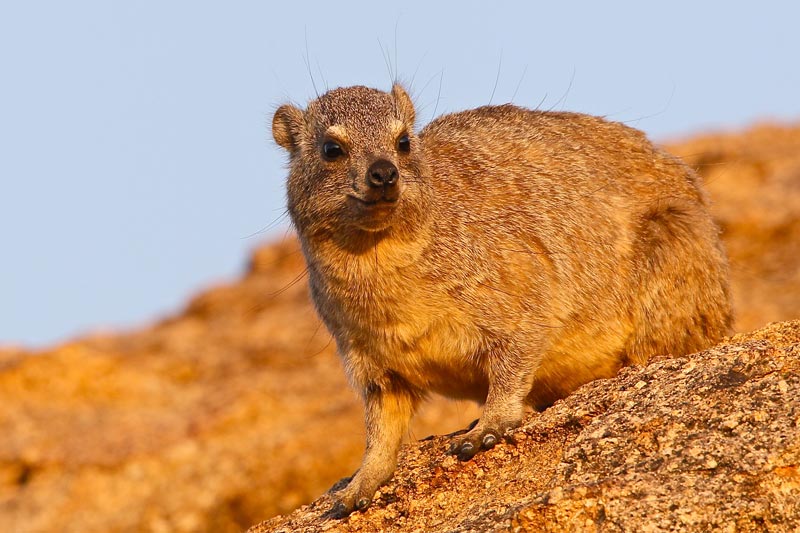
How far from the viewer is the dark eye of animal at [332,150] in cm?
771

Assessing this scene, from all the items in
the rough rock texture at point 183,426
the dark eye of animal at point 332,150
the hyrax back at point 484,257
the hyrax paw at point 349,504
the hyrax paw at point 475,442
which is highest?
the dark eye of animal at point 332,150

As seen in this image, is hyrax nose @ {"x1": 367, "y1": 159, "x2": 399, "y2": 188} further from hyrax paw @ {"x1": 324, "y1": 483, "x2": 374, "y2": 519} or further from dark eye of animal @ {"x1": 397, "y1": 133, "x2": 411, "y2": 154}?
hyrax paw @ {"x1": 324, "y1": 483, "x2": 374, "y2": 519}

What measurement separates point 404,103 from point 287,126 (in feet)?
2.94

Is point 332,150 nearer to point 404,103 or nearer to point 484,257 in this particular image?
point 404,103

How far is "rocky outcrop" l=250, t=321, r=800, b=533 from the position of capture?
548 cm

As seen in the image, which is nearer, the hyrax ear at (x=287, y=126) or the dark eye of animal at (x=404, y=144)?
the dark eye of animal at (x=404, y=144)

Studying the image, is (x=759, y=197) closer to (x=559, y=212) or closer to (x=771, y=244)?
(x=771, y=244)

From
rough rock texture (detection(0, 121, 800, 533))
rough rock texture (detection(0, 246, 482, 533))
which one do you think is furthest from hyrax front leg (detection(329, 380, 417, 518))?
rough rock texture (detection(0, 246, 482, 533))

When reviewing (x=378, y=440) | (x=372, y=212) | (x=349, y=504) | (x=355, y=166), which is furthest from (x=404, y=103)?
(x=349, y=504)

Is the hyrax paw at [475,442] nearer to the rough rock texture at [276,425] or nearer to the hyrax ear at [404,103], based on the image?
the rough rock texture at [276,425]

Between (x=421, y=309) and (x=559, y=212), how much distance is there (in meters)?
1.55

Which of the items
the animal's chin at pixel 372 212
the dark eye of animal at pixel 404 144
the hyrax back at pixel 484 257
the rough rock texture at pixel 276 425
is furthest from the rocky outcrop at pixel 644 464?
the dark eye of animal at pixel 404 144

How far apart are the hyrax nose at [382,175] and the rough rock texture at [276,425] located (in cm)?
172

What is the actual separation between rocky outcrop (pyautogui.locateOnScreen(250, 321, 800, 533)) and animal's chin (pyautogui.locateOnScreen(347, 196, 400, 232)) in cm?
151
